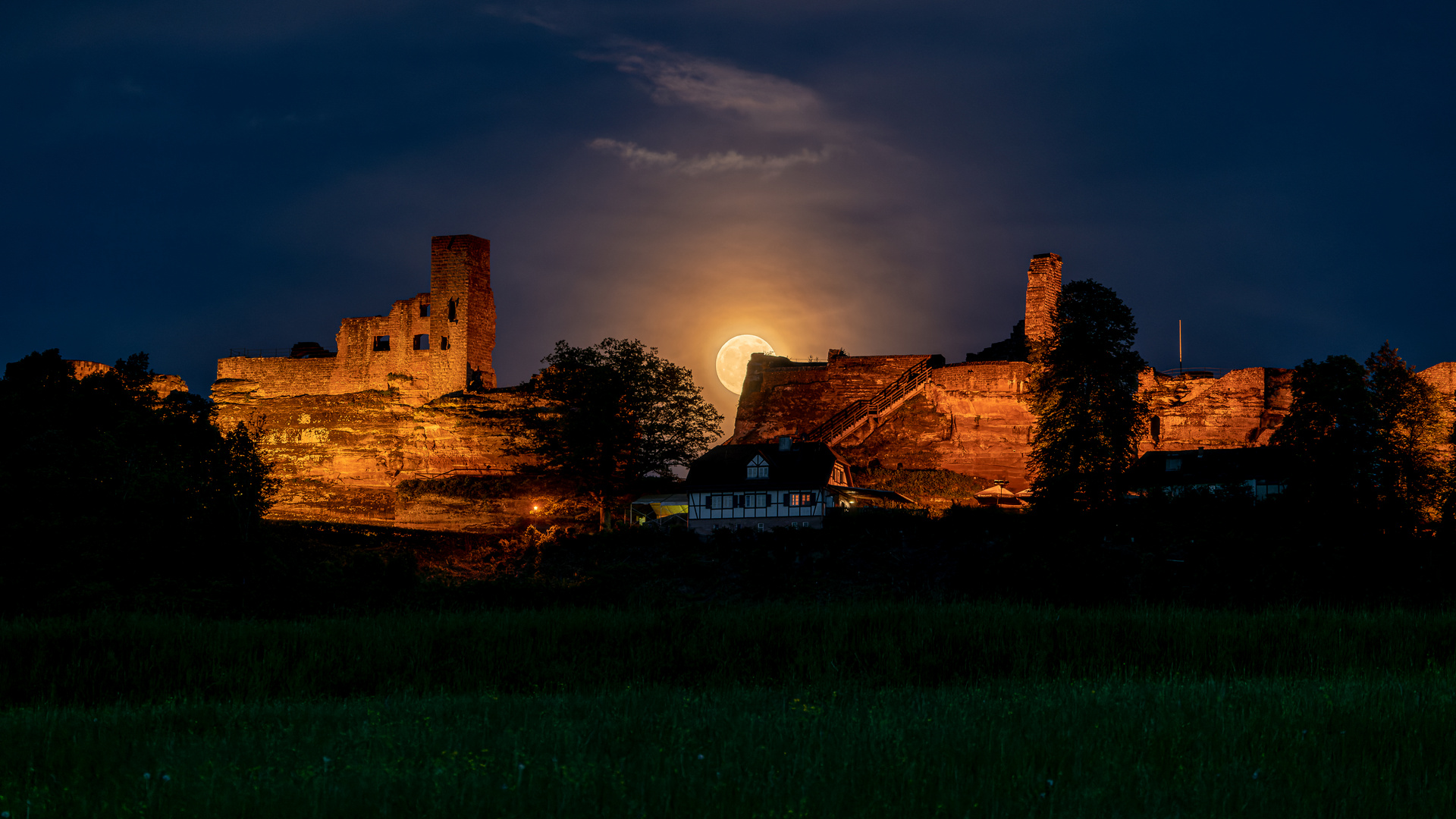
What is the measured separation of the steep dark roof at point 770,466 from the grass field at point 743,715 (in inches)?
667

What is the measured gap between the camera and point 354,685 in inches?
779

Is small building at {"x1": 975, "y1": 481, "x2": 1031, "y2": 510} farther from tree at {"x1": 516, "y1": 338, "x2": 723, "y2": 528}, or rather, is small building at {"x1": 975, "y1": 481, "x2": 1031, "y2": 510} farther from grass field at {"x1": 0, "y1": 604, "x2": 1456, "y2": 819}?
grass field at {"x1": 0, "y1": 604, "x2": 1456, "y2": 819}

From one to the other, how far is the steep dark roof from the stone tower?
15.2 m

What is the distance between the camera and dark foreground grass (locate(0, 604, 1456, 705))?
63.7 ft

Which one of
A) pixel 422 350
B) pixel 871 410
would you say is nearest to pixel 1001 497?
pixel 871 410

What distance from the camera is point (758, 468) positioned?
138ft

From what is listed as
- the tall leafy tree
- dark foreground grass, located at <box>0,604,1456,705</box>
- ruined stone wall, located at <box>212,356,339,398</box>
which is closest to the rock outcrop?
ruined stone wall, located at <box>212,356,339,398</box>

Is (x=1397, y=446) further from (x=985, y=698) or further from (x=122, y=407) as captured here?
(x=122, y=407)

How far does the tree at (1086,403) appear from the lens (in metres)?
36.9

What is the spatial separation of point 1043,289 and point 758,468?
15.5 m

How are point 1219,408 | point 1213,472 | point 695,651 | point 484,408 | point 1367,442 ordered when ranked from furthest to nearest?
point 484,408 → point 1219,408 → point 1213,472 → point 1367,442 → point 695,651

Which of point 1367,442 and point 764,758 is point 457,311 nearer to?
point 1367,442

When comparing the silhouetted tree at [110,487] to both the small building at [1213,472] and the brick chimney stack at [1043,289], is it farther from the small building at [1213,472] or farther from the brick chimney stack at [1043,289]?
the brick chimney stack at [1043,289]

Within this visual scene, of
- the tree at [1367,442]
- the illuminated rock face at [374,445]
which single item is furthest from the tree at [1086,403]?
the illuminated rock face at [374,445]
